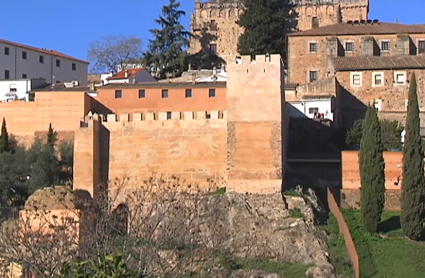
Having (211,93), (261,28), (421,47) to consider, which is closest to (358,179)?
(211,93)

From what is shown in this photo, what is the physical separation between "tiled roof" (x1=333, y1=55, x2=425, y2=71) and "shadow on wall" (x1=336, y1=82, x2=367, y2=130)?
1.36 metres

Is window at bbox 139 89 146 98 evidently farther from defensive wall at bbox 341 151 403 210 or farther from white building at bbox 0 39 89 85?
white building at bbox 0 39 89 85

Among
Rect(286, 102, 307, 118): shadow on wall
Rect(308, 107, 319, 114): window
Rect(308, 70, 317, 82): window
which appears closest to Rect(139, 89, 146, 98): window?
Rect(286, 102, 307, 118): shadow on wall

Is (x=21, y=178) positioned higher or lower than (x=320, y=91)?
lower

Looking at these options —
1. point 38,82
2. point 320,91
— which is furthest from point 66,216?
point 38,82

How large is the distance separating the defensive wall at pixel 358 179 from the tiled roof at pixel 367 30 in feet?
61.8

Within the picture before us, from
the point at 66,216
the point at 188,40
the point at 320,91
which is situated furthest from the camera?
the point at 188,40

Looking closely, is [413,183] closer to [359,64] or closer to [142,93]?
[142,93]

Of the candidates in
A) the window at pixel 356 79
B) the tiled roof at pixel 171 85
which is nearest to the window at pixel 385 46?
the window at pixel 356 79

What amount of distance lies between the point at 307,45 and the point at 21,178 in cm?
2160

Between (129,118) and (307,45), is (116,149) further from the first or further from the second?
(307,45)

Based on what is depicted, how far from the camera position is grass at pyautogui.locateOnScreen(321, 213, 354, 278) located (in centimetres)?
3391

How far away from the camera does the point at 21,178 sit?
42.5 m

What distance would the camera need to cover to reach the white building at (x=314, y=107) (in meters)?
47.7
